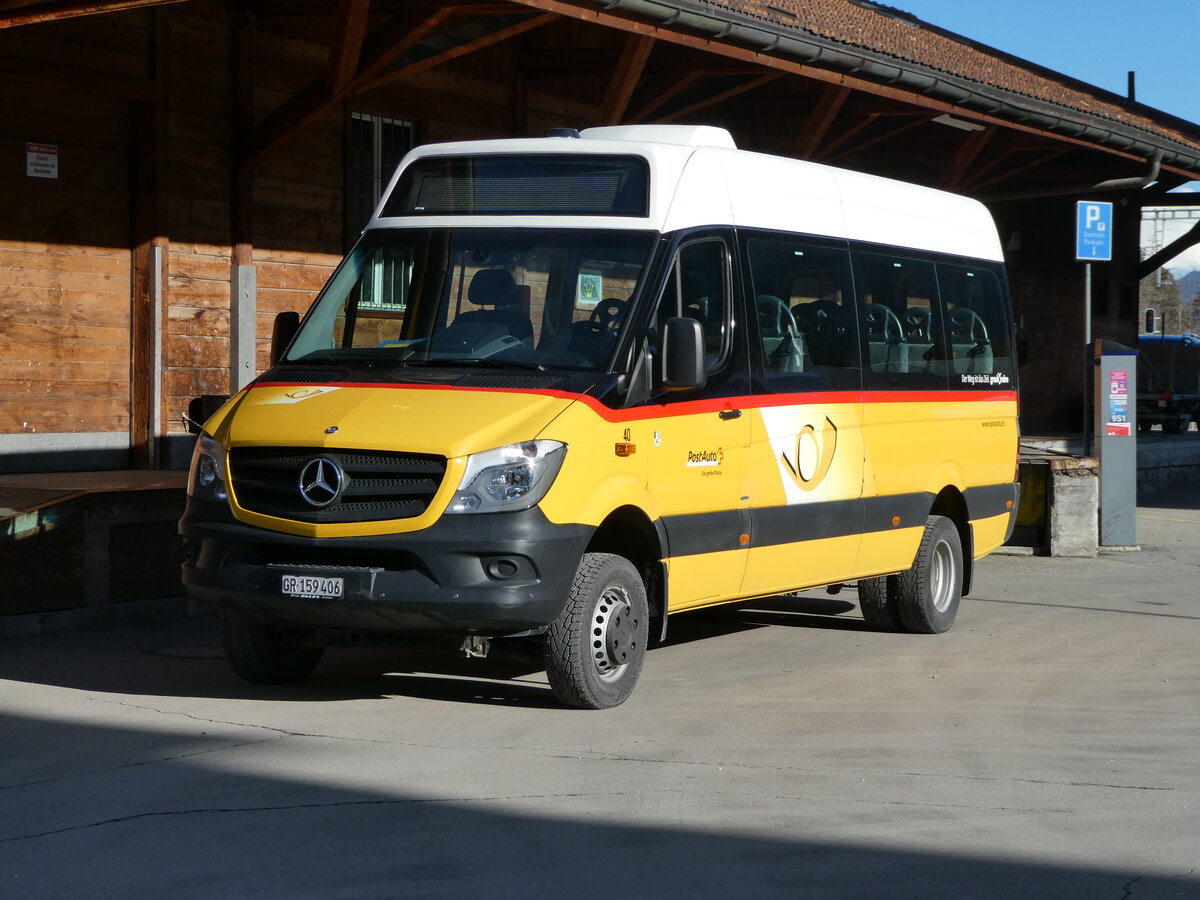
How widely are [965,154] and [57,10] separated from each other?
13.2m

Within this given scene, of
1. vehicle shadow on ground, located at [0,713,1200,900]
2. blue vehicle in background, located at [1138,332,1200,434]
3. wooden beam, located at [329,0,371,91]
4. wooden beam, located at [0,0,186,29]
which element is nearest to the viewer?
vehicle shadow on ground, located at [0,713,1200,900]

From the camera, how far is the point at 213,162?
15008 mm

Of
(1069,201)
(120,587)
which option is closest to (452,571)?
(120,587)

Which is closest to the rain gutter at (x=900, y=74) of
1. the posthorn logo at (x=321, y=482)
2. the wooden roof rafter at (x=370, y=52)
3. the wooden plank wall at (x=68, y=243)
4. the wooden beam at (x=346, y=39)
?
the wooden roof rafter at (x=370, y=52)

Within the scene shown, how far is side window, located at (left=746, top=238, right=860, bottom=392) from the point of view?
30.2 feet

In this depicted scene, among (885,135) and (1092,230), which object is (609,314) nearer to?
(1092,230)

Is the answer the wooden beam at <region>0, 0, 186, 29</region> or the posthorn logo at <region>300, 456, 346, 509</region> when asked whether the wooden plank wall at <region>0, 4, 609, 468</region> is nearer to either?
the wooden beam at <region>0, 0, 186, 29</region>

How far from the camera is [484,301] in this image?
8383mm

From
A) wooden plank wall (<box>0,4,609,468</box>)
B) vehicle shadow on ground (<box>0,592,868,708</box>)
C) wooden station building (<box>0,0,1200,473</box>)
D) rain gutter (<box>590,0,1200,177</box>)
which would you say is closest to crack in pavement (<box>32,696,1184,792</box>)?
vehicle shadow on ground (<box>0,592,868,708</box>)

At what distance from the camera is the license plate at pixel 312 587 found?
7.52 meters

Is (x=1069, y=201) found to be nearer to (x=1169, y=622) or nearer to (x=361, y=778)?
(x=1169, y=622)

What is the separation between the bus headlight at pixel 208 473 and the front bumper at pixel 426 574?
26 centimetres

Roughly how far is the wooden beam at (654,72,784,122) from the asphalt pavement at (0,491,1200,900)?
8.35 m

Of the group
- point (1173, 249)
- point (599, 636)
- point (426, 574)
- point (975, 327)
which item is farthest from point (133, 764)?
point (1173, 249)
